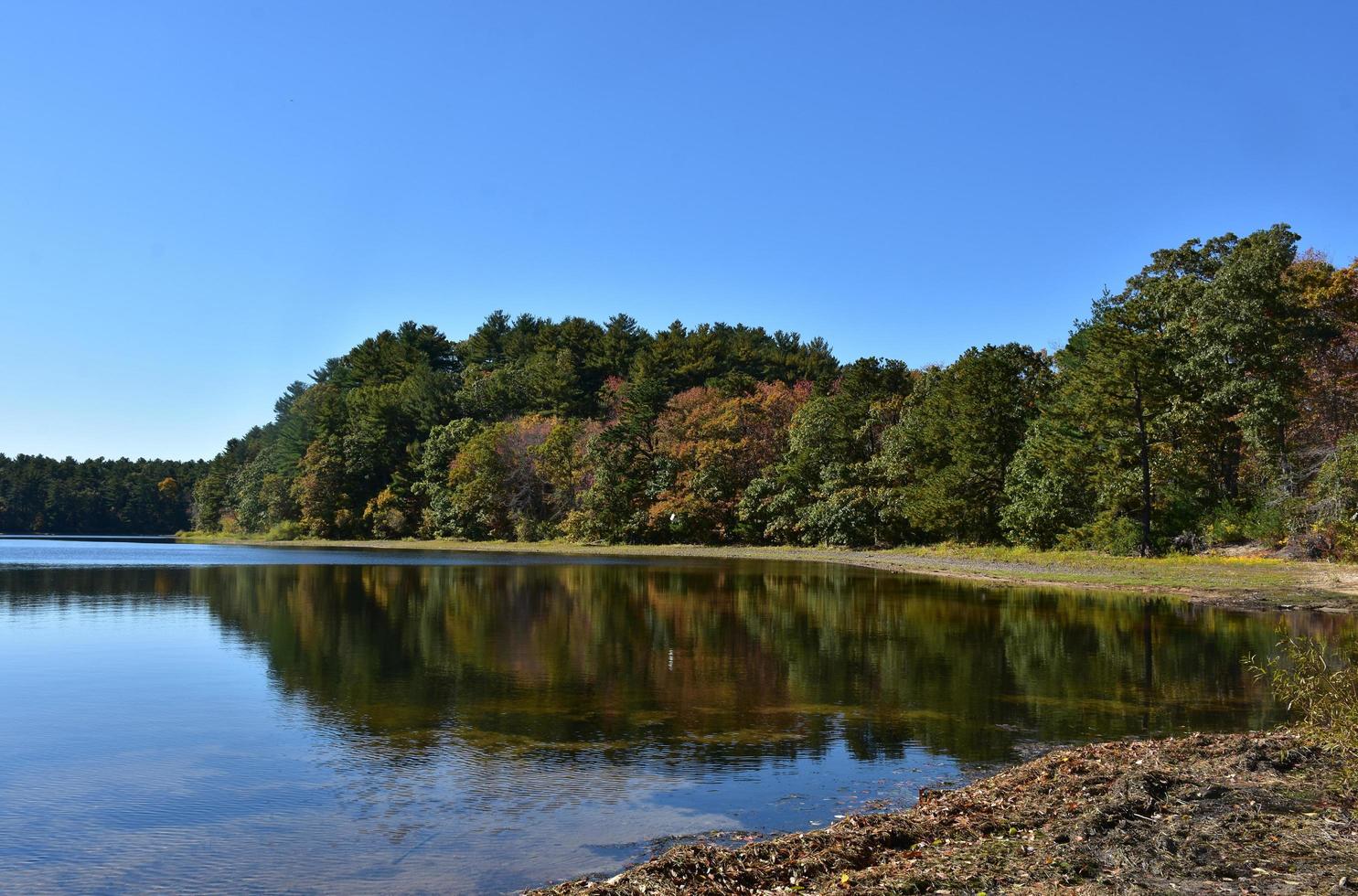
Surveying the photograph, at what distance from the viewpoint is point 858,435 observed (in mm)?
65188

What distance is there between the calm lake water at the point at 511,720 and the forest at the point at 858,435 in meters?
16.9

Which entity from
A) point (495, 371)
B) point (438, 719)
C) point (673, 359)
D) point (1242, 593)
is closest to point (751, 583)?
point (1242, 593)

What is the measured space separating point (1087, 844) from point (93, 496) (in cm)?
17388

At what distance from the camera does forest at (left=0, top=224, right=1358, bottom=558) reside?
43.0 m

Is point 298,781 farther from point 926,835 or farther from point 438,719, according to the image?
point 926,835

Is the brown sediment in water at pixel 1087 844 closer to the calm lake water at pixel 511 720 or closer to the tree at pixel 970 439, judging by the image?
the calm lake water at pixel 511 720

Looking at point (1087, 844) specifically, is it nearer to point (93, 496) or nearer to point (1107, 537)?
point (1107, 537)

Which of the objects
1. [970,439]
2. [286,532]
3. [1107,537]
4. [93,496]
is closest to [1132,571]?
[1107,537]

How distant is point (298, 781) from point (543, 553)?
59.8 meters

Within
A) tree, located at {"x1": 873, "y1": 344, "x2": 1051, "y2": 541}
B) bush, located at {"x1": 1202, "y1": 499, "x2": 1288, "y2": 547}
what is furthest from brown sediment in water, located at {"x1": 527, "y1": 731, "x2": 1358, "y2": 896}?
tree, located at {"x1": 873, "y1": 344, "x2": 1051, "y2": 541}

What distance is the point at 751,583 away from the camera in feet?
131

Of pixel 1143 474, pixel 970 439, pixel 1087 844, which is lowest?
pixel 1087 844

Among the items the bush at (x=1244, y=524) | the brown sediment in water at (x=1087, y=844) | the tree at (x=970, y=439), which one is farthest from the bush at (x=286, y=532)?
the brown sediment in water at (x=1087, y=844)

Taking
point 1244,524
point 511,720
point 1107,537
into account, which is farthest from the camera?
point 1107,537
